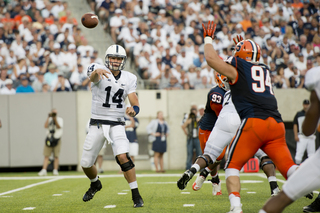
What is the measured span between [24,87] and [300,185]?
1192 cm

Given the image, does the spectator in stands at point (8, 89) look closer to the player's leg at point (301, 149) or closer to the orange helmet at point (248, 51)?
the player's leg at point (301, 149)

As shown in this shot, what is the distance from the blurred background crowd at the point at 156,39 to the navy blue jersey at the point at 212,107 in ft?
23.9

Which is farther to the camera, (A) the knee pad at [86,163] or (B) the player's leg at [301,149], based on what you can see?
(B) the player's leg at [301,149]

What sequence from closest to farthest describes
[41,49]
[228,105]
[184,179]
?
[184,179] → [228,105] → [41,49]

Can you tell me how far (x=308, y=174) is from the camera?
2.97 metres

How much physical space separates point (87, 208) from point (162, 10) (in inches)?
482

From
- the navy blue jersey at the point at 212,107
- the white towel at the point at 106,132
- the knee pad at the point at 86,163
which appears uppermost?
the navy blue jersey at the point at 212,107

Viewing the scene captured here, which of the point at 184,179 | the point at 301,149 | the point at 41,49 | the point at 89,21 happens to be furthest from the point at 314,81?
the point at 41,49

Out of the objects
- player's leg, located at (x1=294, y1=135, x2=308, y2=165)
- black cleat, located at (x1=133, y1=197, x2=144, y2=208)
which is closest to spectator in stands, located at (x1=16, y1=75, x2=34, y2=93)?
player's leg, located at (x1=294, y1=135, x2=308, y2=165)

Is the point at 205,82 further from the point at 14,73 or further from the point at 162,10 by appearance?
the point at 14,73

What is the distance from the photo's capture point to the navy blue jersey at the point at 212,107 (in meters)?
6.05

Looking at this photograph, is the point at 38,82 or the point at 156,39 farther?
the point at 156,39

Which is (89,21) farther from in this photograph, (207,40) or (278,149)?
(278,149)

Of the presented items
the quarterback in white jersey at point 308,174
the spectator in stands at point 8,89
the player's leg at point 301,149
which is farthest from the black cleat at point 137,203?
the spectator in stands at point 8,89
